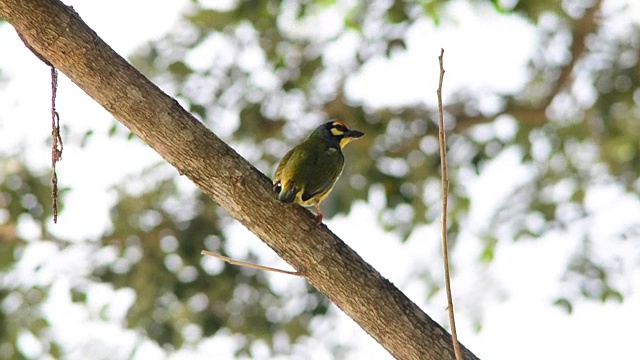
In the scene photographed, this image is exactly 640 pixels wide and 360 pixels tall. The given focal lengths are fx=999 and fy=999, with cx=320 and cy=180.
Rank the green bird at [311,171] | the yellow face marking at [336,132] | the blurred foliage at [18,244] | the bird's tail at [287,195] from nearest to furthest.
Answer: the bird's tail at [287,195] < the green bird at [311,171] < the yellow face marking at [336,132] < the blurred foliage at [18,244]

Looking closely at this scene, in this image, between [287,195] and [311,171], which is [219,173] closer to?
[287,195]

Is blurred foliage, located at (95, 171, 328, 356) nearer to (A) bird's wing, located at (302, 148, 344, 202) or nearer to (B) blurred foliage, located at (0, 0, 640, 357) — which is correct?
(B) blurred foliage, located at (0, 0, 640, 357)

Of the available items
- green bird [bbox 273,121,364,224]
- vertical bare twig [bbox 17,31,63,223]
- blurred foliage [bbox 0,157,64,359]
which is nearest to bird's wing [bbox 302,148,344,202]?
green bird [bbox 273,121,364,224]

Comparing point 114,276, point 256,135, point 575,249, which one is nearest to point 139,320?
point 114,276

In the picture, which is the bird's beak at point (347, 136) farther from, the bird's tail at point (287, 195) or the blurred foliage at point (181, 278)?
the blurred foliage at point (181, 278)

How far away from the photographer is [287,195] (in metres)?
3.01

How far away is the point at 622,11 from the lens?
25.1 feet

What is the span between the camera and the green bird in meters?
3.14

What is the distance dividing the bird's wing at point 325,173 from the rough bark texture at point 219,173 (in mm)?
547

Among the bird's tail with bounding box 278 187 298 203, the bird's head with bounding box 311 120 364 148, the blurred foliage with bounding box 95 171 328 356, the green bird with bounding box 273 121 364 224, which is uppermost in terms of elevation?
the blurred foliage with bounding box 95 171 328 356

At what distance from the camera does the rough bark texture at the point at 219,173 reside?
2.86 m

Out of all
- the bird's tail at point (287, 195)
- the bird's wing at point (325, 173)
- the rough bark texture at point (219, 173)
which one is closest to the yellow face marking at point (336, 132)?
the bird's wing at point (325, 173)

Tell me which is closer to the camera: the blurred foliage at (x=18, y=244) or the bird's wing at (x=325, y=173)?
the bird's wing at (x=325, y=173)

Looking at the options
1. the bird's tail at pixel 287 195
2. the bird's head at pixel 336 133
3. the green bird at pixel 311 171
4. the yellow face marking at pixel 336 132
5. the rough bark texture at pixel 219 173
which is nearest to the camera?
the rough bark texture at pixel 219 173
